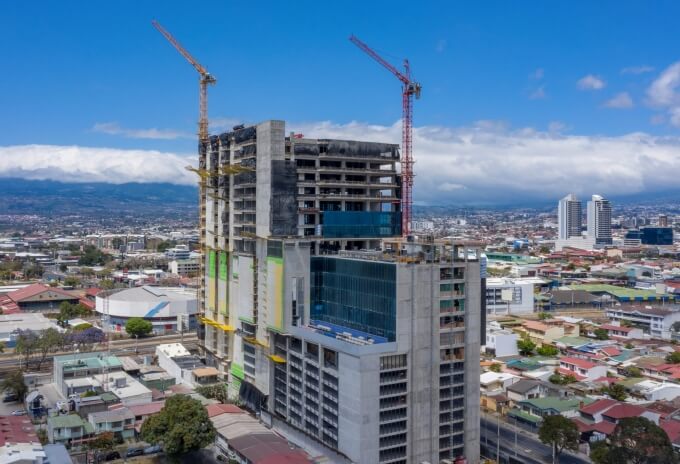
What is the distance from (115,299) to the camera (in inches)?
2977

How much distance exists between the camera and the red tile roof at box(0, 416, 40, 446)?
107 feet

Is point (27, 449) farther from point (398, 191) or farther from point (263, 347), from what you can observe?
point (398, 191)

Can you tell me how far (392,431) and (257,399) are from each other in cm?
1350

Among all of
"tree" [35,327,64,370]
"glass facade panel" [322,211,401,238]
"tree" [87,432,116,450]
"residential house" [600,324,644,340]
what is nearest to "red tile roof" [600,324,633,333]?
"residential house" [600,324,644,340]

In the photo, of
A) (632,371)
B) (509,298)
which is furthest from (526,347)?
(509,298)

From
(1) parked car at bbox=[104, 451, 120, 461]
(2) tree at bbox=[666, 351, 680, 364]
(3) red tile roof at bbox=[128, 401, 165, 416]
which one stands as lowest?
(1) parked car at bbox=[104, 451, 120, 461]

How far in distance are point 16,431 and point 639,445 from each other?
30314 mm

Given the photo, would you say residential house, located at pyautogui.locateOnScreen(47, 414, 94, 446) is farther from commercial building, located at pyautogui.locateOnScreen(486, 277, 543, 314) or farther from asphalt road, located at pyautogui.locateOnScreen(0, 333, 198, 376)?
commercial building, located at pyautogui.locateOnScreen(486, 277, 543, 314)

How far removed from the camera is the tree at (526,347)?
199 feet

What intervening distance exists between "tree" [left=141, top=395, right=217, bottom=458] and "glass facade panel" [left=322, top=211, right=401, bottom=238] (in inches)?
549

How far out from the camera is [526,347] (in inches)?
2384

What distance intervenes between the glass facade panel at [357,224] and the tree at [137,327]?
3478cm

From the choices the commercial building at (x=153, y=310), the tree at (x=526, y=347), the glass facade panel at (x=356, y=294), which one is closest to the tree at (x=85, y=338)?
the commercial building at (x=153, y=310)

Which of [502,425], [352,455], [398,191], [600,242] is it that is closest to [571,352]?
[502,425]
